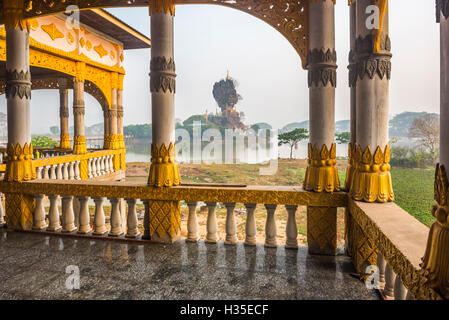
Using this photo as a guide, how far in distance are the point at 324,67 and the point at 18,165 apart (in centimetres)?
478

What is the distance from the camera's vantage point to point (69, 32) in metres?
10.1

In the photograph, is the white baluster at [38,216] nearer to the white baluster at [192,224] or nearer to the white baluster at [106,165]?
the white baluster at [192,224]

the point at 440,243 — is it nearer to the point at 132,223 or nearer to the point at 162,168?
the point at 162,168

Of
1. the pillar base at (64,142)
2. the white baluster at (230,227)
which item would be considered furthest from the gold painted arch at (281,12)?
the pillar base at (64,142)

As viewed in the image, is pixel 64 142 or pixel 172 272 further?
pixel 64 142

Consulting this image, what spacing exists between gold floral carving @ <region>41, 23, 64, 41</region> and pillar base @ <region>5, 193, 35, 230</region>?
6.53 metres

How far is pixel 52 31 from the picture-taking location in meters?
9.26

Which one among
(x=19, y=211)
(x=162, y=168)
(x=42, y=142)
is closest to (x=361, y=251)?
(x=162, y=168)

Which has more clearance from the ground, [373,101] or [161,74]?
[161,74]

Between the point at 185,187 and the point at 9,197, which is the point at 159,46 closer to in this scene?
the point at 185,187

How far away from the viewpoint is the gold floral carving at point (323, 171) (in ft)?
11.4

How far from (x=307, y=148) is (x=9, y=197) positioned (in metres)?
4.63

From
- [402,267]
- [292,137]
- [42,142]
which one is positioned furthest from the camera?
[292,137]

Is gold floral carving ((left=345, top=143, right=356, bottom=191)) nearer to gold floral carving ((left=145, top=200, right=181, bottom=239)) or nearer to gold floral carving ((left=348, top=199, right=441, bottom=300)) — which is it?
gold floral carving ((left=348, top=199, right=441, bottom=300))
